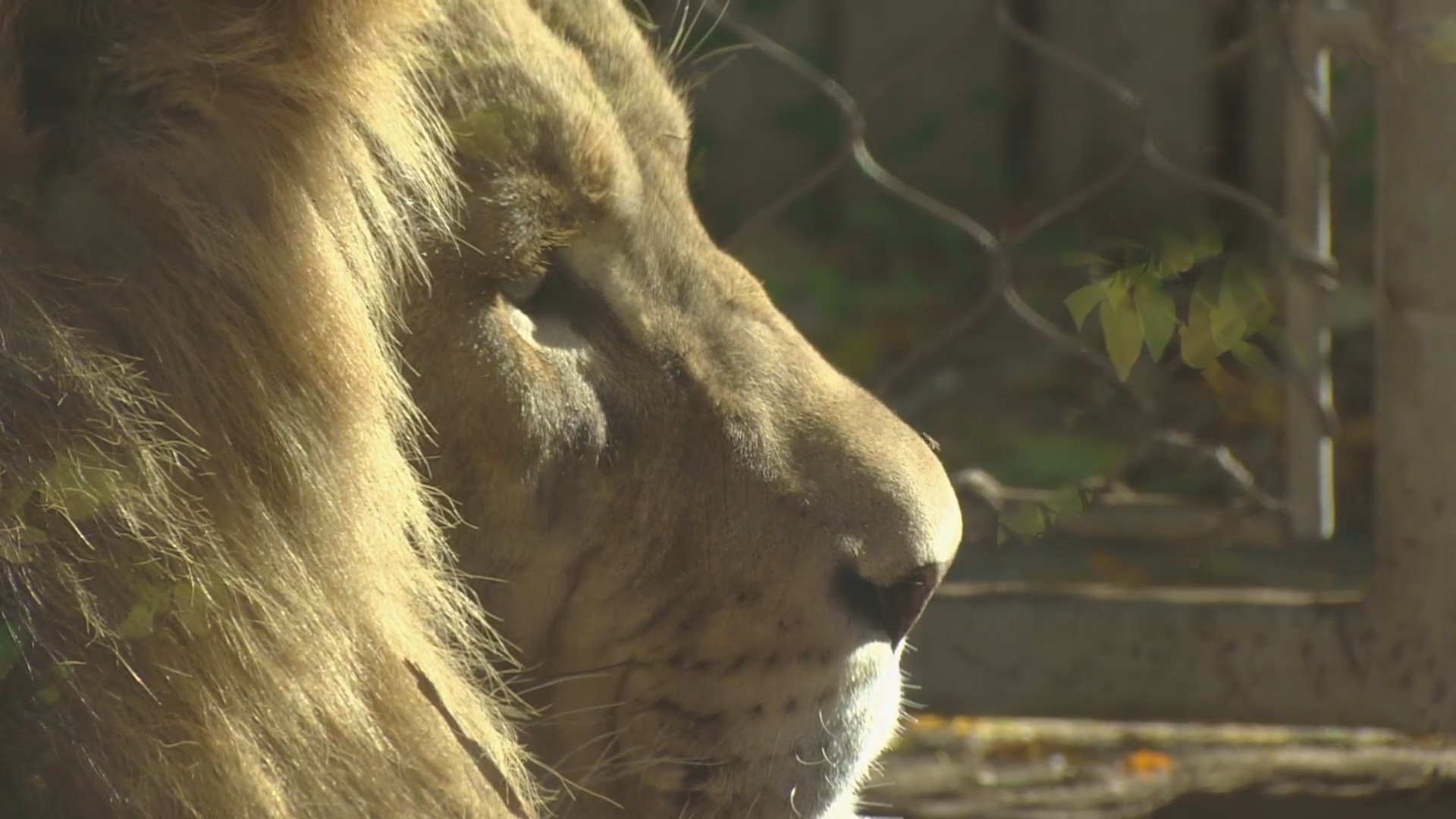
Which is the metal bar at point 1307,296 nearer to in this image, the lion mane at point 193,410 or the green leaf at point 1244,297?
the green leaf at point 1244,297

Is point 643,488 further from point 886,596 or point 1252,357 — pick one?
point 1252,357

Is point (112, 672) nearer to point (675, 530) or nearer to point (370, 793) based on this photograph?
point (370, 793)

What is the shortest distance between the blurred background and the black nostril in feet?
0.90

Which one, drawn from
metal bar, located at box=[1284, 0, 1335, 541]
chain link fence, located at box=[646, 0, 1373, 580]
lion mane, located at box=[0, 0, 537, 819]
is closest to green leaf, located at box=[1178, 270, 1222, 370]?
chain link fence, located at box=[646, 0, 1373, 580]

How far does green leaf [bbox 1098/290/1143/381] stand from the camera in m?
1.22

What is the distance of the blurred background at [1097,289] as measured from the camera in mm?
1648

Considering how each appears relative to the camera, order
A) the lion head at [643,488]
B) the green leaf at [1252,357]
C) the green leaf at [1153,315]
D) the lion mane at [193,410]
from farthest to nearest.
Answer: the green leaf at [1252,357]
the green leaf at [1153,315]
the lion head at [643,488]
the lion mane at [193,410]

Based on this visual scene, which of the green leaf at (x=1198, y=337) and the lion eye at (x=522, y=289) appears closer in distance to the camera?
the lion eye at (x=522, y=289)

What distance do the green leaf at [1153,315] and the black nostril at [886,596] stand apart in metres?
0.25

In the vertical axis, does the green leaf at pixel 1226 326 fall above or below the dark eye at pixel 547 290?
below

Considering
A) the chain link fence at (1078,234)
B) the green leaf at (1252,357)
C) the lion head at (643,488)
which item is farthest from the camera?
the chain link fence at (1078,234)

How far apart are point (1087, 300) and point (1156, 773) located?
25.2 inches

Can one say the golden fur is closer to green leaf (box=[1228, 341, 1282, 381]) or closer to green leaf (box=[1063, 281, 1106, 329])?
green leaf (box=[1063, 281, 1106, 329])

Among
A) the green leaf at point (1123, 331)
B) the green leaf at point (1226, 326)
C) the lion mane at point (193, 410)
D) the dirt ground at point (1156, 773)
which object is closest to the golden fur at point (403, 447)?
the lion mane at point (193, 410)
